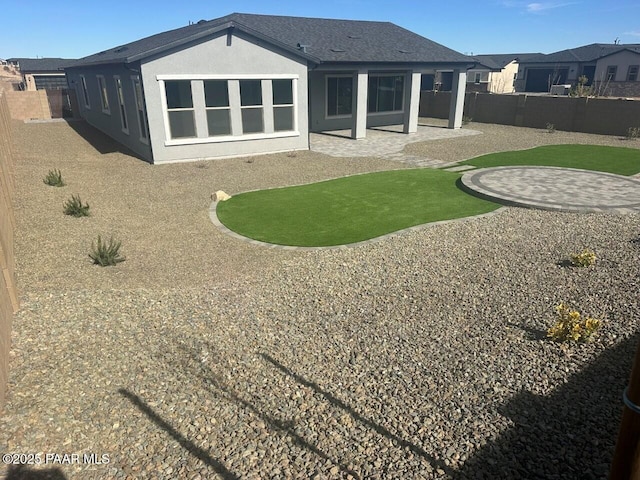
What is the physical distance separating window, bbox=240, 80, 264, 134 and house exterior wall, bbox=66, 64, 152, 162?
414 centimetres

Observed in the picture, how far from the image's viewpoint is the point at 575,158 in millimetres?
18672

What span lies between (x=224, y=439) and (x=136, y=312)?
3.27 meters

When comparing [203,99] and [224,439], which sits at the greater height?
[203,99]

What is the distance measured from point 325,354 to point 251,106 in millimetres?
15536

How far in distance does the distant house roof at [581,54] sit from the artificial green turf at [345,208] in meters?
50.1

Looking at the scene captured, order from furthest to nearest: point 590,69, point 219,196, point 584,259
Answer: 1. point 590,69
2. point 219,196
3. point 584,259

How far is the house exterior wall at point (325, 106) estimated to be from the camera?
24922mm

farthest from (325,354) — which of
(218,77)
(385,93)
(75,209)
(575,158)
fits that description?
(385,93)

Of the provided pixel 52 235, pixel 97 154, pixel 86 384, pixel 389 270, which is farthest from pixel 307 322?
pixel 97 154

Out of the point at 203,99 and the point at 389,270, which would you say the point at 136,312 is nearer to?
the point at 389,270

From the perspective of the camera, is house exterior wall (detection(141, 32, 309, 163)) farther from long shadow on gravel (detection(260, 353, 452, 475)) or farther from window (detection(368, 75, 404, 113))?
long shadow on gravel (detection(260, 353, 452, 475))

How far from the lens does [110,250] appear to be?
8.89 metres

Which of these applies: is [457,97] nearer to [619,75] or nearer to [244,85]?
[244,85]

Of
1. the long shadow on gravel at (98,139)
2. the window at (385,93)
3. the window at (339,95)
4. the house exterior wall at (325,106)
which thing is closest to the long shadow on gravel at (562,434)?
the long shadow on gravel at (98,139)
